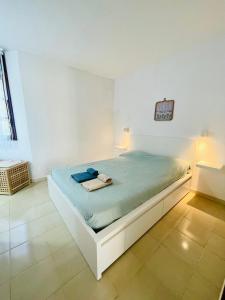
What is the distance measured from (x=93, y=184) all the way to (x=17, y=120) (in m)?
2.30

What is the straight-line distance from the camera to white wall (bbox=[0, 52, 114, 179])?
2770 millimetres

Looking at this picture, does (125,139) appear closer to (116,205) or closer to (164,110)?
(164,110)

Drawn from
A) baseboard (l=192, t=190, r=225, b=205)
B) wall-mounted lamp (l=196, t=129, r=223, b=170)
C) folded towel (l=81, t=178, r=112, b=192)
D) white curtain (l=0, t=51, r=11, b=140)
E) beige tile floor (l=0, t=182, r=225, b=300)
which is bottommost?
beige tile floor (l=0, t=182, r=225, b=300)

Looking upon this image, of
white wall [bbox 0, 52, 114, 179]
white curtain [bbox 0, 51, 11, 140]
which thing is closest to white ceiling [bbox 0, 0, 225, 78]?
white wall [bbox 0, 52, 114, 179]

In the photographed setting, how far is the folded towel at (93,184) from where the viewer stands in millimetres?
1605

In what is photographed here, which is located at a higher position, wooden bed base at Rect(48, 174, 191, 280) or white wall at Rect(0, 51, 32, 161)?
white wall at Rect(0, 51, 32, 161)

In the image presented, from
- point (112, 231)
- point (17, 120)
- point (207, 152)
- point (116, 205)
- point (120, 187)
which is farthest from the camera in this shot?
point (17, 120)

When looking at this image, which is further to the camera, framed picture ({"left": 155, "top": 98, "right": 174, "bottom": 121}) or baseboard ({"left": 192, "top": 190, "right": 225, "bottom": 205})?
framed picture ({"left": 155, "top": 98, "right": 174, "bottom": 121})

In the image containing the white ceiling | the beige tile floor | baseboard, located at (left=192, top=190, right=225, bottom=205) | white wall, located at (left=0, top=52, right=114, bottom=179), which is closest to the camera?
the beige tile floor

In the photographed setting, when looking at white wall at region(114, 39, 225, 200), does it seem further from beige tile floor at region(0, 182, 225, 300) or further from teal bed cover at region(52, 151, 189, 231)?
beige tile floor at region(0, 182, 225, 300)

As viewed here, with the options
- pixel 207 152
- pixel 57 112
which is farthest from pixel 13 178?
pixel 207 152

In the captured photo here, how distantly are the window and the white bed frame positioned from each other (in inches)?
70.8

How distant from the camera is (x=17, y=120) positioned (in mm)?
2855

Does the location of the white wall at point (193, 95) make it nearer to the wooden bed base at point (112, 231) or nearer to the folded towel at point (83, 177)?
the wooden bed base at point (112, 231)
